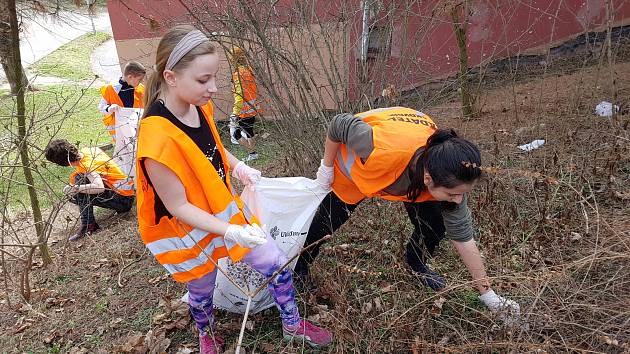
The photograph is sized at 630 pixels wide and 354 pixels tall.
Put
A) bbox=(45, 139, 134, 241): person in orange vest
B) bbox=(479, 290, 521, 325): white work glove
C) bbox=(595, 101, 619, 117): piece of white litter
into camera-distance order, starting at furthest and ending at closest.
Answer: bbox=(45, 139, 134, 241): person in orange vest < bbox=(595, 101, 619, 117): piece of white litter < bbox=(479, 290, 521, 325): white work glove

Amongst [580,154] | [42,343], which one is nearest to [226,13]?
[42,343]

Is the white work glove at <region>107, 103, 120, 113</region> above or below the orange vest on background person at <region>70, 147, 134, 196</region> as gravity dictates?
above

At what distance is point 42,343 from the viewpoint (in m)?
2.81

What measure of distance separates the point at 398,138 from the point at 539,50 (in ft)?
22.0

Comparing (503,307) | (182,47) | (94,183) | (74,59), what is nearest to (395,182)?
(503,307)

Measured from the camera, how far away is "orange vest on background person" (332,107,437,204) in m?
1.99

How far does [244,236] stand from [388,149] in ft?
2.22

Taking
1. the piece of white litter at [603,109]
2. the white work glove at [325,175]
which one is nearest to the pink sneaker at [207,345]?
the white work glove at [325,175]

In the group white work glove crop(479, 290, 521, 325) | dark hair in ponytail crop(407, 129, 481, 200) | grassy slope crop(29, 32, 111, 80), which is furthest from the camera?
grassy slope crop(29, 32, 111, 80)

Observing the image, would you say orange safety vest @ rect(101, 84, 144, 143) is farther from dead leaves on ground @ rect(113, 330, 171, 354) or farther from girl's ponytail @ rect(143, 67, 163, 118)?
girl's ponytail @ rect(143, 67, 163, 118)

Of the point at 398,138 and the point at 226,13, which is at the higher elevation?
the point at 226,13

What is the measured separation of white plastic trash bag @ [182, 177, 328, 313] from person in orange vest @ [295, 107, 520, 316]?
0.22 ft

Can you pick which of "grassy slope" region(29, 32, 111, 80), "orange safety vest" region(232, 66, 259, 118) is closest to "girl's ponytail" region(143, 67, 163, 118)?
"orange safety vest" region(232, 66, 259, 118)

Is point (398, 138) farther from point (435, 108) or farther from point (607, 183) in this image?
point (435, 108)
